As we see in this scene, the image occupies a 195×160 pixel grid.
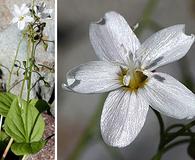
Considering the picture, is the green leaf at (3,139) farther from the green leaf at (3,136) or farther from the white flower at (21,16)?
the white flower at (21,16)

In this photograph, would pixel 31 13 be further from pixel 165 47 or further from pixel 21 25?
pixel 165 47

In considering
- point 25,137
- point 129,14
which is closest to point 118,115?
point 25,137

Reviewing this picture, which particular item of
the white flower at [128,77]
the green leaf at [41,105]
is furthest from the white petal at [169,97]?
the green leaf at [41,105]

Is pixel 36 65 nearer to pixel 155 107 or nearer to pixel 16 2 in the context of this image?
pixel 16 2

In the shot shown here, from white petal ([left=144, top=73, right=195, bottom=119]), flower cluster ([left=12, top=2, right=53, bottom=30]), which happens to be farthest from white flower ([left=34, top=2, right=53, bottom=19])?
white petal ([left=144, top=73, right=195, bottom=119])

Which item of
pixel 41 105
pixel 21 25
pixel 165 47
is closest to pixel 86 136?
pixel 41 105

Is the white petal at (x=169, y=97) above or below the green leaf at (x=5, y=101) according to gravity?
above
